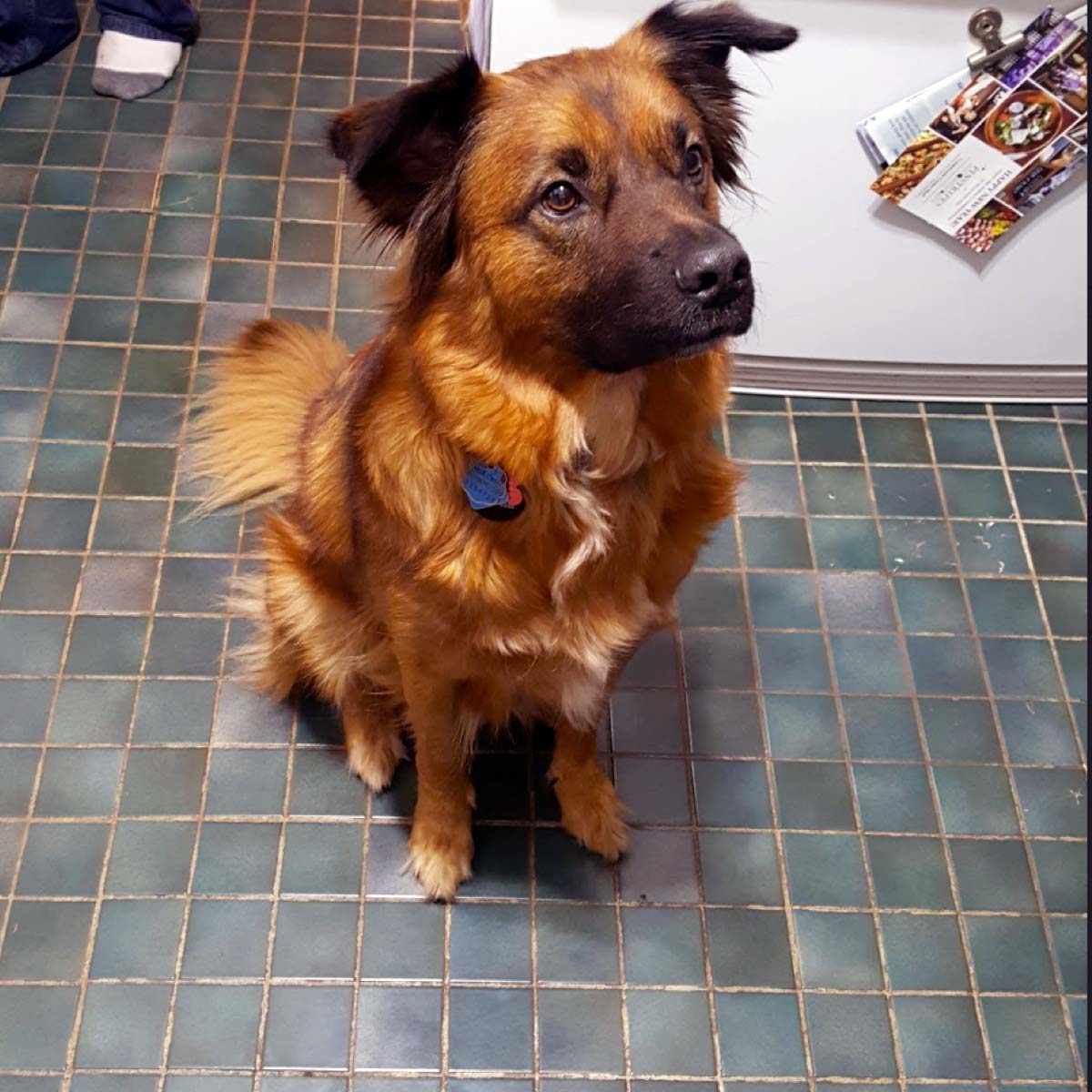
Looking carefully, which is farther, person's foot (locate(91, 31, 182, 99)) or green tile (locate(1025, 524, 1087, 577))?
person's foot (locate(91, 31, 182, 99))

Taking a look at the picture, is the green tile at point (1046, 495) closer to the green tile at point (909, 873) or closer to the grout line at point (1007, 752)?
the grout line at point (1007, 752)

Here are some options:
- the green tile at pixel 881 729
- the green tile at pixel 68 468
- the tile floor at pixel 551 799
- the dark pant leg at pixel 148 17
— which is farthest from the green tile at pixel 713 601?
the dark pant leg at pixel 148 17

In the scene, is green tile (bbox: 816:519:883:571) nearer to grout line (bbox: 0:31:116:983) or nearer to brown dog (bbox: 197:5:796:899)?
brown dog (bbox: 197:5:796:899)

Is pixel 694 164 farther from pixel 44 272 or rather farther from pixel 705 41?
pixel 44 272

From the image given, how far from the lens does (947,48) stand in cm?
266

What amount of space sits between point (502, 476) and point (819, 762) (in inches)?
46.7

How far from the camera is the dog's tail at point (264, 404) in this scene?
2879 millimetres

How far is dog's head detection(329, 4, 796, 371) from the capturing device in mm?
1712

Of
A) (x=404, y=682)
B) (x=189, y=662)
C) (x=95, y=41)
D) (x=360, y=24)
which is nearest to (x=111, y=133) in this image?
(x=95, y=41)

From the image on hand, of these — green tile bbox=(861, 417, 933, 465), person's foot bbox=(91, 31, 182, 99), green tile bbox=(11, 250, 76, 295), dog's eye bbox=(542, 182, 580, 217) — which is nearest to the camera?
dog's eye bbox=(542, 182, 580, 217)

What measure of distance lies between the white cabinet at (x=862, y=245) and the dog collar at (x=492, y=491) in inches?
48.2

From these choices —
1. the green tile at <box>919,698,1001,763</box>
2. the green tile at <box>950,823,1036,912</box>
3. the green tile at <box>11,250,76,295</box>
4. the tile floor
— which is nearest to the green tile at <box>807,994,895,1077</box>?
the tile floor

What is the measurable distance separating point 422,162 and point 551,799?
1383 millimetres

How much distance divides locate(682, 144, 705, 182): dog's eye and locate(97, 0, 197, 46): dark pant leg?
255 cm
